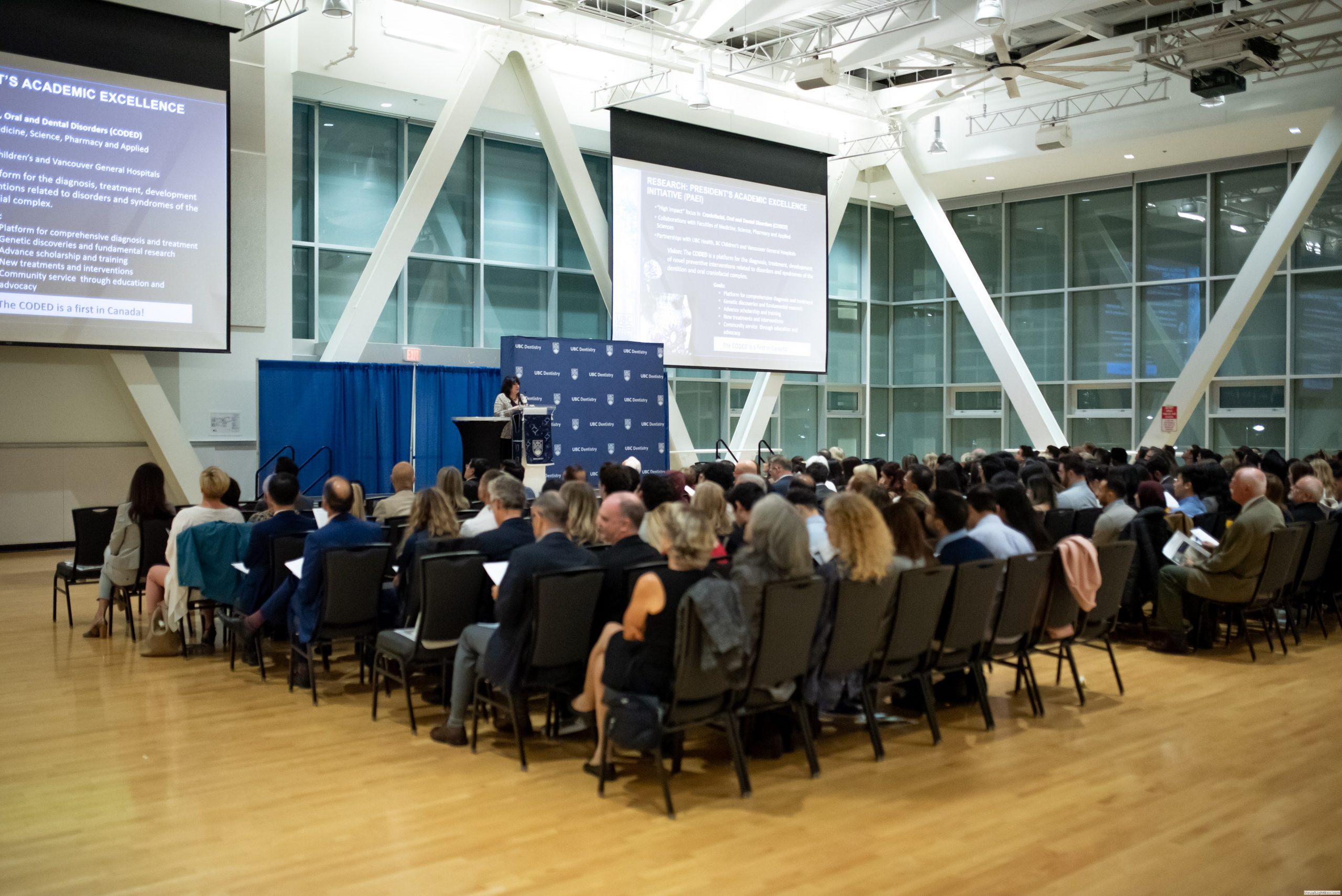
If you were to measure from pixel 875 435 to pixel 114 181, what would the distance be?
15.3 metres

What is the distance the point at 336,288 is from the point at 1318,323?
50.6 ft

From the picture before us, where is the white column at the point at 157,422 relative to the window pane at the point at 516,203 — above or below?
below

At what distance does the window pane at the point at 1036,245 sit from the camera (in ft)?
65.0

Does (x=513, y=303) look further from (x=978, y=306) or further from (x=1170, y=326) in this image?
(x=1170, y=326)

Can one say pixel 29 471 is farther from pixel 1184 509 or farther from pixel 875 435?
pixel 875 435

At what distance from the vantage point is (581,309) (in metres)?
17.1

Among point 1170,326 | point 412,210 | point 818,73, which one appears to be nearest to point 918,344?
point 1170,326

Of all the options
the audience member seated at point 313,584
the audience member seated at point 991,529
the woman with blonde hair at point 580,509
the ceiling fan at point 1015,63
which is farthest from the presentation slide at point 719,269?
the woman with blonde hair at point 580,509

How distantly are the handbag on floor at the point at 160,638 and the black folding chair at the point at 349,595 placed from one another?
1649 mm

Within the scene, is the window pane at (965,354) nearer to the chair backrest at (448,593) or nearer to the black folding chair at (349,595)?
the black folding chair at (349,595)

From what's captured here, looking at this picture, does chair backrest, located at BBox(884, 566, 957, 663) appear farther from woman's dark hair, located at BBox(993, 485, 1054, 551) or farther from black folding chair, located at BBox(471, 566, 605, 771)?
black folding chair, located at BBox(471, 566, 605, 771)

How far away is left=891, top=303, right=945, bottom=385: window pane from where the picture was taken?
21422mm

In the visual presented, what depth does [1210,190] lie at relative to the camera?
17875 mm

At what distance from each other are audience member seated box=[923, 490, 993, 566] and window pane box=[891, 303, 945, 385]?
1631 cm
